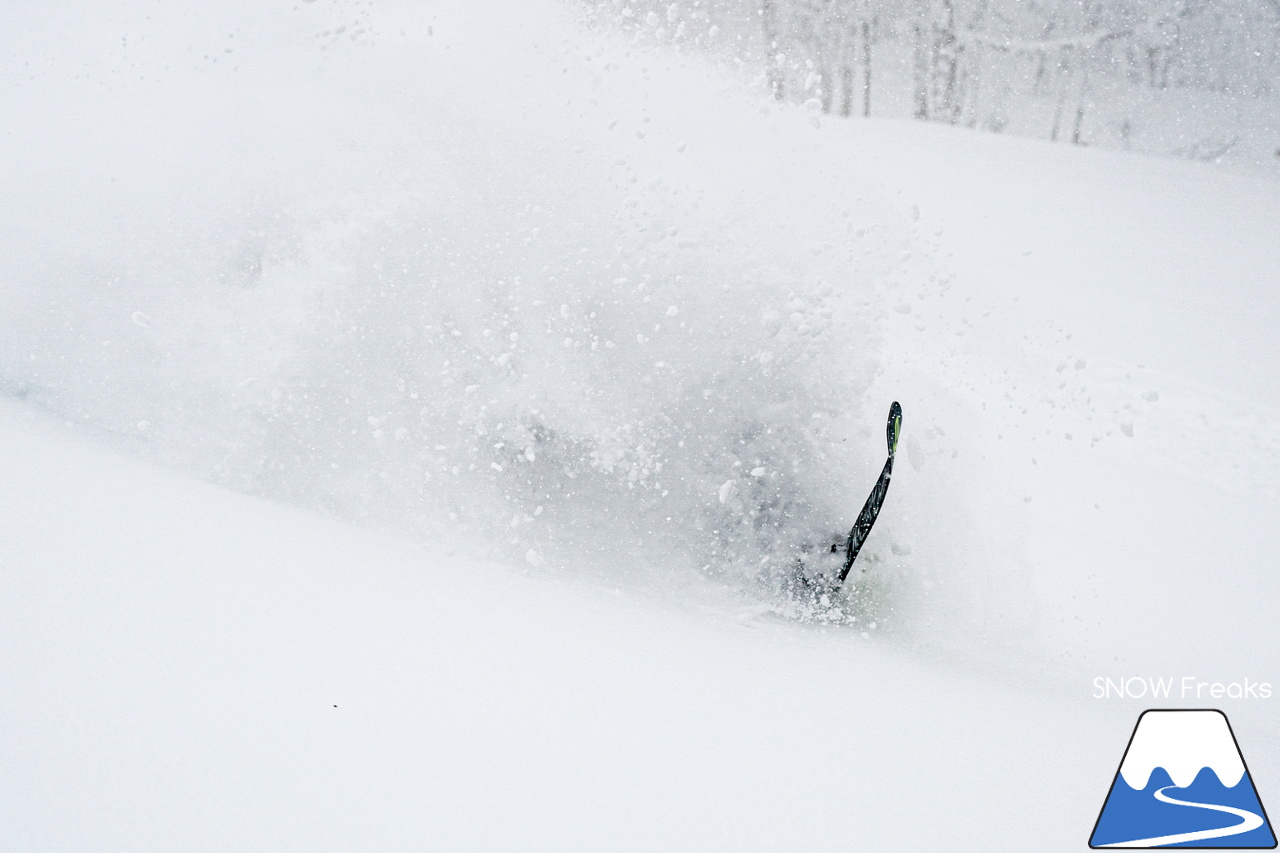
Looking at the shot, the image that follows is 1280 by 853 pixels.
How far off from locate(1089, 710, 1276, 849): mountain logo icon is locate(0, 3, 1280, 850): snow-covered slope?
50 millimetres

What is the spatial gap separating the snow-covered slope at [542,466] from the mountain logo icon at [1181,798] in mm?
50

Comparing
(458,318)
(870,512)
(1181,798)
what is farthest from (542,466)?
(1181,798)

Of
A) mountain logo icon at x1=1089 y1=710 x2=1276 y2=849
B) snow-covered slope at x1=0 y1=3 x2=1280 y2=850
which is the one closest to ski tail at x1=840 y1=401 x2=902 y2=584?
snow-covered slope at x1=0 y1=3 x2=1280 y2=850

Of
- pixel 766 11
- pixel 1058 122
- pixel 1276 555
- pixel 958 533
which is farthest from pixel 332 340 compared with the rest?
pixel 1058 122

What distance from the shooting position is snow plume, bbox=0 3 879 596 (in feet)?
9.80

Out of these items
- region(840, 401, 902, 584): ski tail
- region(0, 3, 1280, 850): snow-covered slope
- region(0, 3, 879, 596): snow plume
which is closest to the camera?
region(0, 3, 1280, 850): snow-covered slope

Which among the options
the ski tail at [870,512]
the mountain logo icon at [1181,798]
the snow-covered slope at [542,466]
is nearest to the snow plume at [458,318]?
the snow-covered slope at [542,466]

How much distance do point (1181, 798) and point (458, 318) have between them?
281 centimetres

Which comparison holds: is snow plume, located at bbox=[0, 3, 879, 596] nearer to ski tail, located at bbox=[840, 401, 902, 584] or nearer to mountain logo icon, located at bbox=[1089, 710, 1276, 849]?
ski tail, located at bbox=[840, 401, 902, 584]

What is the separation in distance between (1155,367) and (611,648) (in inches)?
155

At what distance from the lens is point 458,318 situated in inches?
129

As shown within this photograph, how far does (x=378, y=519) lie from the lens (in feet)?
9.02

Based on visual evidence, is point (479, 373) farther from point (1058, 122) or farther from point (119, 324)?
point (1058, 122)

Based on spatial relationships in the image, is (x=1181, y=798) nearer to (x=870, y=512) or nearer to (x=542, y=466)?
(x=870, y=512)
